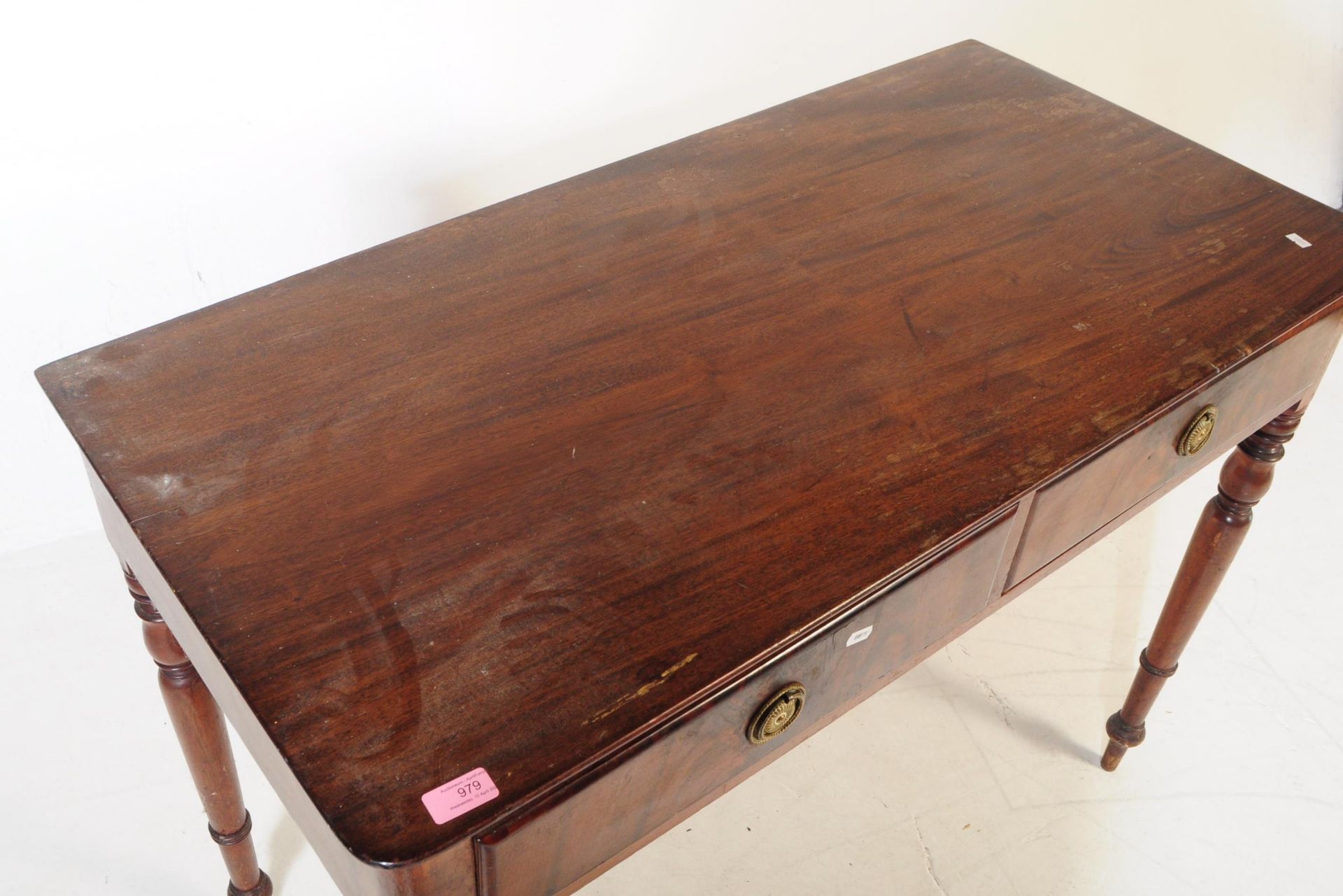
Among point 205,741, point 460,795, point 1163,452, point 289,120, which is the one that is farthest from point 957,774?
point 289,120

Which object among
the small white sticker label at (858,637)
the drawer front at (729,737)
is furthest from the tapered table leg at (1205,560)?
the small white sticker label at (858,637)

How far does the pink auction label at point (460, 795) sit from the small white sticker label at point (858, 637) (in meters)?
0.29

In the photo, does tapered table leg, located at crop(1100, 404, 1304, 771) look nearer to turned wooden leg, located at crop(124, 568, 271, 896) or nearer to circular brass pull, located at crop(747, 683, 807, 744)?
circular brass pull, located at crop(747, 683, 807, 744)

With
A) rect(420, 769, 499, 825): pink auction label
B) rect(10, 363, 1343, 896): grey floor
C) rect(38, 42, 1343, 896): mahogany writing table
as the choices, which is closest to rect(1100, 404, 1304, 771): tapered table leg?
rect(38, 42, 1343, 896): mahogany writing table

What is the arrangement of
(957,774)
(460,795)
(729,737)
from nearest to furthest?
(460,795) < (729,737) < (957,774)

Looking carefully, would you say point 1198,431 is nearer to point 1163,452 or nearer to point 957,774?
point 1163,452

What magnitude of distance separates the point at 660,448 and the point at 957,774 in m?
0.82

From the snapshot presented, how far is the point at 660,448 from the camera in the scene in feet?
3.47

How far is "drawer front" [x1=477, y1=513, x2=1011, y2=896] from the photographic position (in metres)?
0.85

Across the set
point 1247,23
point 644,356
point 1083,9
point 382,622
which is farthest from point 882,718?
point 1247,23

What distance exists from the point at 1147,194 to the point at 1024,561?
1.55 feet

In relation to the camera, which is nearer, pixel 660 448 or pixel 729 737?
pixel 729 737

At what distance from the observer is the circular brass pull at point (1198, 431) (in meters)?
1.18

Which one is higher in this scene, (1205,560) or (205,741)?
(205,741)
